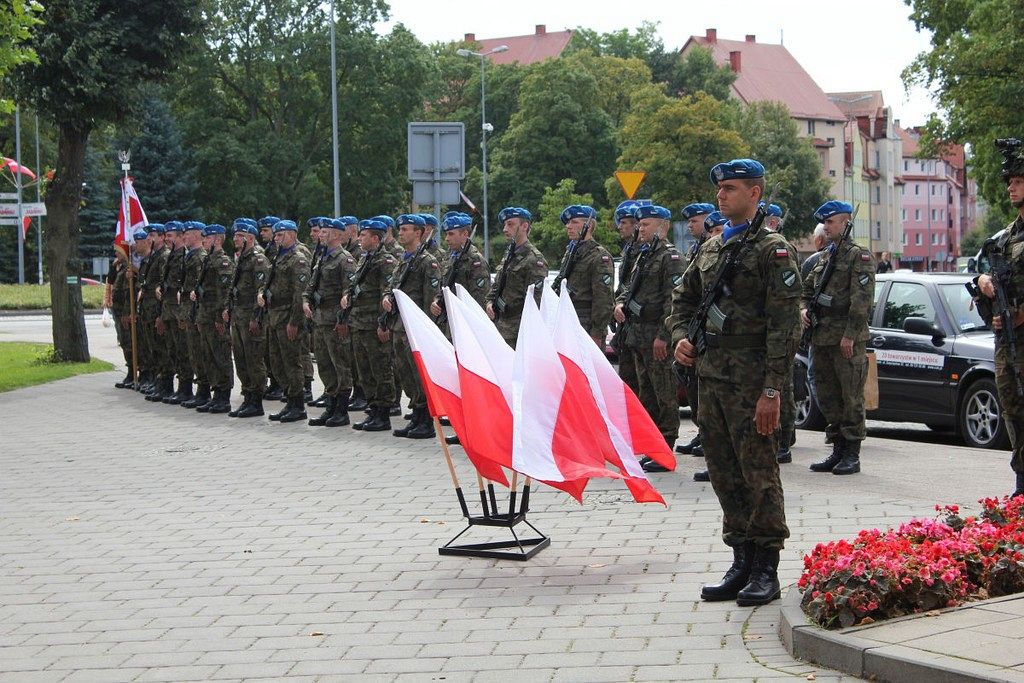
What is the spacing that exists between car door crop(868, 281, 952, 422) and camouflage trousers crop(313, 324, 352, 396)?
5.46 m

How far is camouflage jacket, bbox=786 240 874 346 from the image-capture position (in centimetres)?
1112

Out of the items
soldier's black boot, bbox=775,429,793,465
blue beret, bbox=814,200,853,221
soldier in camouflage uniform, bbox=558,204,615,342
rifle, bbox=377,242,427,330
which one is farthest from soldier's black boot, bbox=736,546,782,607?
rifle, bbox=377,242,427,330

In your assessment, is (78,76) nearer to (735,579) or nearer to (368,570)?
(368,570)

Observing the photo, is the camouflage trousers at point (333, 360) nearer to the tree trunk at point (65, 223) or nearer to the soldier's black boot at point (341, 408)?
the soldier's black boot at point (341, 408)

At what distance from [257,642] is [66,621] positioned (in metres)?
1.18

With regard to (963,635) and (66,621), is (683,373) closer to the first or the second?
(963,635)

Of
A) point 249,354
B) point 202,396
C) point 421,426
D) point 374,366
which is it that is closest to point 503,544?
point 421,426

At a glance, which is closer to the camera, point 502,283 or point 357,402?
point 502,283

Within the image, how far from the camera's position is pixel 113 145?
217 ft

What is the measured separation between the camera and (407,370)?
14469 mm

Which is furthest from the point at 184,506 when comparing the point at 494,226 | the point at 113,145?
the point at 494,226

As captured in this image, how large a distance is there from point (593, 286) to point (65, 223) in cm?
1472

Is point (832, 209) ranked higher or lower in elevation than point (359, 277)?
higher

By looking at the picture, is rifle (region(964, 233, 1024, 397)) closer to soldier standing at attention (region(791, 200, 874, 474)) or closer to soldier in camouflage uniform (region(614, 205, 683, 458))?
soldier standing at attention (region(791, 200, 874, 474))
